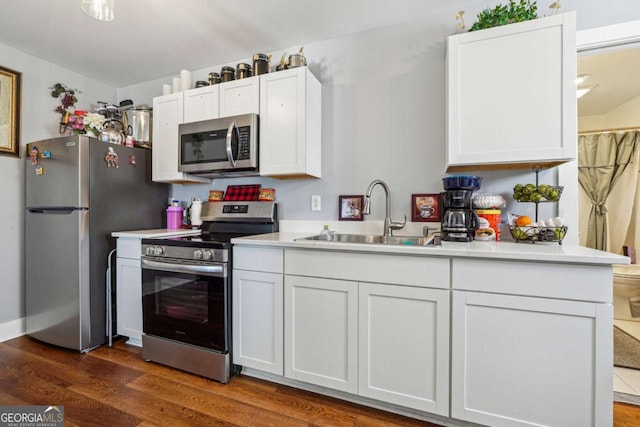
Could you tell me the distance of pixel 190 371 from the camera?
5.98 feet

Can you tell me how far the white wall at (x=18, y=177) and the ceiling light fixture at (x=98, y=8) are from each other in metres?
1.76

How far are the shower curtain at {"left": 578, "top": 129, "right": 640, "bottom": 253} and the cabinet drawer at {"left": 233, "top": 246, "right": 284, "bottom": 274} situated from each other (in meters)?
3.54

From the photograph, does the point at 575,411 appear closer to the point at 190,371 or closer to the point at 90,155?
the point at 190,371

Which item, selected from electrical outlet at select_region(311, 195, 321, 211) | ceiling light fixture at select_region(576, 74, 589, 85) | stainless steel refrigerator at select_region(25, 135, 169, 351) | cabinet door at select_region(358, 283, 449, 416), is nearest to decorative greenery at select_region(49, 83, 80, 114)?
stainless steel refrigerator at select_region(25, 135, 169, 351)

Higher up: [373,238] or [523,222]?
[523,222]

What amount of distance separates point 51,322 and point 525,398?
10.1ft

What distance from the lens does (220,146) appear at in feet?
7.15

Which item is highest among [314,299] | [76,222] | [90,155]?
[90,155]

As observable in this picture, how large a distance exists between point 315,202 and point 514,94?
55.1 inches

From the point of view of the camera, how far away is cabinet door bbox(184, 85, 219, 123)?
2.27m

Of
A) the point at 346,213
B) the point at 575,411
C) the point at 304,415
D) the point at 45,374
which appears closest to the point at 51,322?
the point at 45,374

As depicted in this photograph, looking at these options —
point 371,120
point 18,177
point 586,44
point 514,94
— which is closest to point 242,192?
point 371,120

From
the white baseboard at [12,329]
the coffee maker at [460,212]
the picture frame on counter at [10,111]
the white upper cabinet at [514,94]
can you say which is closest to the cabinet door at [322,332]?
the coffee maker at [460,212]

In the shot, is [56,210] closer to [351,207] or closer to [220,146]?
[220,146]
